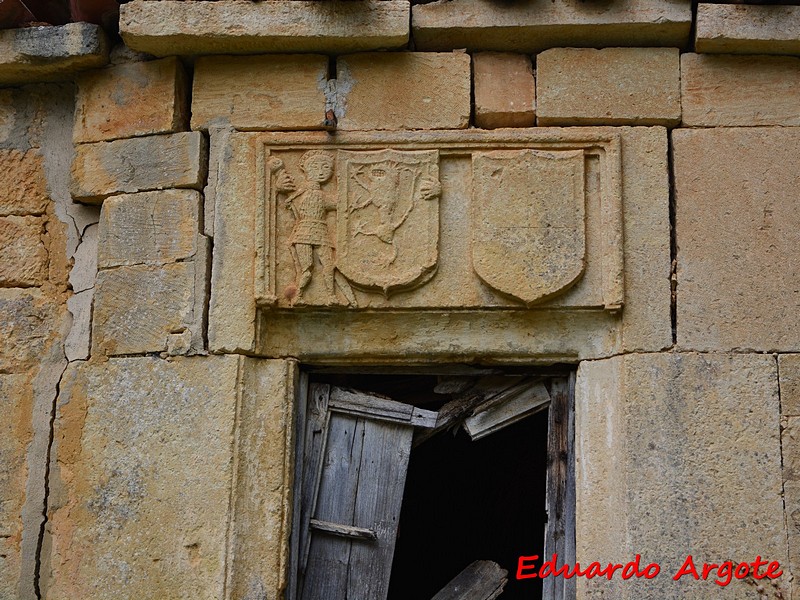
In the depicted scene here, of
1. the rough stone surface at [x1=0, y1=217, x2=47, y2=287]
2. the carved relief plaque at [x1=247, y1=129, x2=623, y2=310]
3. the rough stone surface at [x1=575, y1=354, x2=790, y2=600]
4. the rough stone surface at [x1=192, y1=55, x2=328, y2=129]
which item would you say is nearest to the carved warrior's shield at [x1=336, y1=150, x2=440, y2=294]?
the carved relief plaque at [x1=247, y1=129, x2=623, y2=310]

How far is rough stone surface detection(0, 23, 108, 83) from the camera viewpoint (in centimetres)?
396

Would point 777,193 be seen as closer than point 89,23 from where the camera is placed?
Yes

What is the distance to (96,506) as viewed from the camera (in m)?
3.69

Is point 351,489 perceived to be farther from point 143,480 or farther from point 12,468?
point 12,468

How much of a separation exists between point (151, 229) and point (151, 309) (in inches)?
13.1

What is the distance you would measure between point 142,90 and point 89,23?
0.34 m

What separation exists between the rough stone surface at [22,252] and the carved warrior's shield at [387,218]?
1.33 meters

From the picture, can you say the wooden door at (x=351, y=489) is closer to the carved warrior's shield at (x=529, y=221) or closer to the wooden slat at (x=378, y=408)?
the wooden slat at (x=378, y=408)

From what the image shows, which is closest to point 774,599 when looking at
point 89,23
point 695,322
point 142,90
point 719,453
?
point 719,453

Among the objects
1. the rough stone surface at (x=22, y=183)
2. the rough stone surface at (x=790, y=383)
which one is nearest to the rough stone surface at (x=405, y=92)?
the rough stone surface at (x=22, y=183)

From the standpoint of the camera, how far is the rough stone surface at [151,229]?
3.86m

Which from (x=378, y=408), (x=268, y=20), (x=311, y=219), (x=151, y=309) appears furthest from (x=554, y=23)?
(x=151, y=309)

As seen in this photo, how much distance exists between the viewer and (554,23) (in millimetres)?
3779

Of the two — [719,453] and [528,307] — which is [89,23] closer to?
[528,307]
